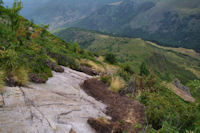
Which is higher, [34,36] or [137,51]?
[34,36]

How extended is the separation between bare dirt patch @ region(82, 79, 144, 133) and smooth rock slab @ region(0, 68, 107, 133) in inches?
15.1

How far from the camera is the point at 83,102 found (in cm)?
631

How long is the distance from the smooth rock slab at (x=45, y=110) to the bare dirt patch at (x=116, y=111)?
1.26 ft

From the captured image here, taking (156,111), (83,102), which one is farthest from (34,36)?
(156,111)

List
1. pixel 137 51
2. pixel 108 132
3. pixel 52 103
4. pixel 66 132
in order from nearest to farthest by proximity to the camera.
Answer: pixel 66 132 → pixel 108 132 → pixel 52 103 → pixel 137 51

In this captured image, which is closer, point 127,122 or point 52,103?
point 52,103

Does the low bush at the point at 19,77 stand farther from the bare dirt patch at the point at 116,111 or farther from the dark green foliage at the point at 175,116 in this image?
the dark green foliage at the point at 175,116

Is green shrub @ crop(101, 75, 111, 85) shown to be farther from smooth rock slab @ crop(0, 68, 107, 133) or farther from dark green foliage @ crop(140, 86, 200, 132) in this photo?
dark green foliage @ crop(140, 86, 200, 132)

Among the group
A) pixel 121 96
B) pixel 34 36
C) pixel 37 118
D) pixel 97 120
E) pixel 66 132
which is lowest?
pixel 121 96

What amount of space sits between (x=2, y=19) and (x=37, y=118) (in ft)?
27.0

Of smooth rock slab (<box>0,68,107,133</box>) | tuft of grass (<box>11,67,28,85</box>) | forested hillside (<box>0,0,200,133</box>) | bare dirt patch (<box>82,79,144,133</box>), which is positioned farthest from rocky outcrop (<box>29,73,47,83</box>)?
bare dirt patch (<box>82,79,144,133</box>)

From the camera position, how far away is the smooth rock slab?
3.70 metres

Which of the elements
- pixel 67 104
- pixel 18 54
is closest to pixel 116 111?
pixel 67 104

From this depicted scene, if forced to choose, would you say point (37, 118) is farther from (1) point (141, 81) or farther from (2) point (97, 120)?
(1) point (141, 81)
